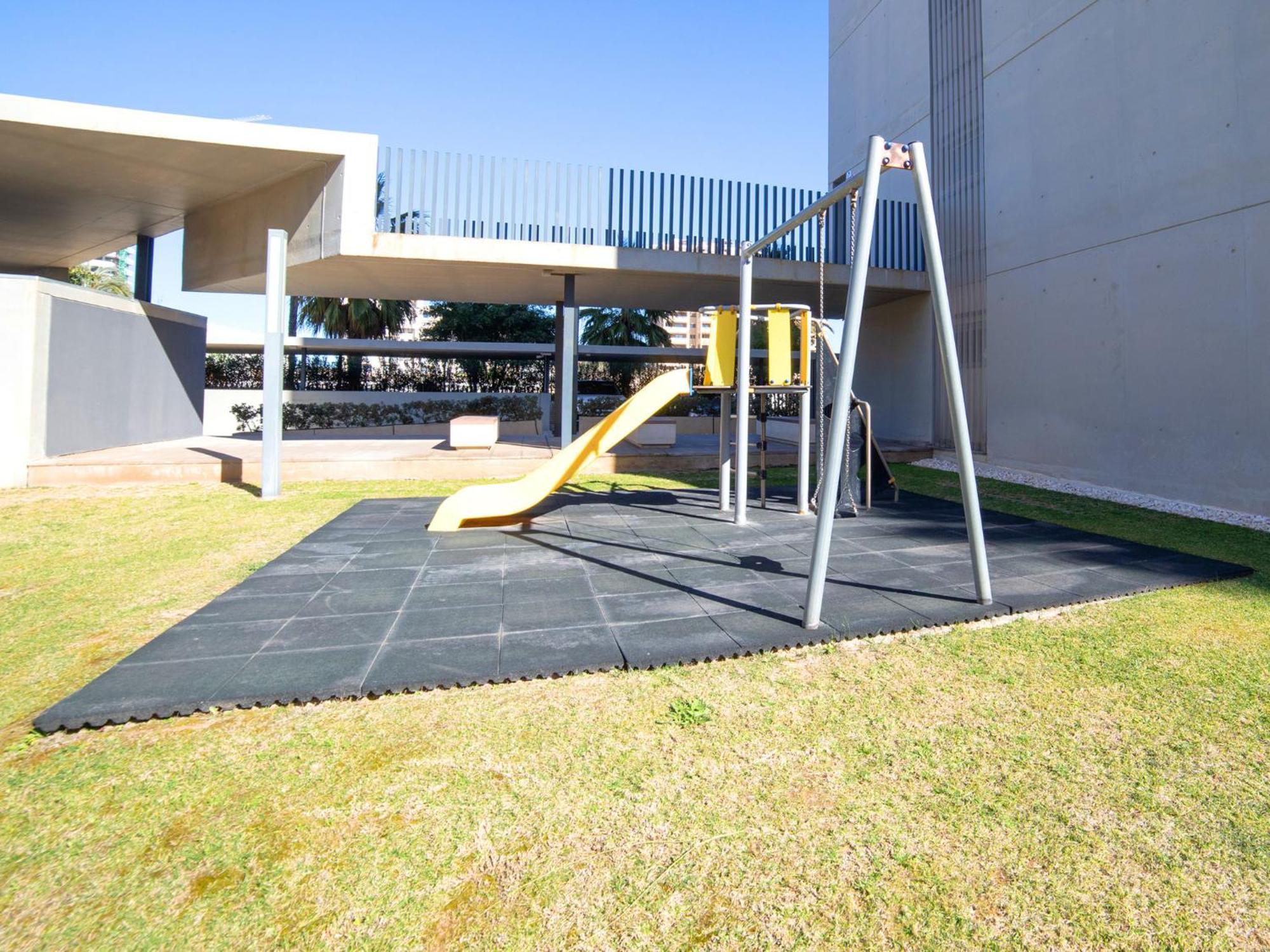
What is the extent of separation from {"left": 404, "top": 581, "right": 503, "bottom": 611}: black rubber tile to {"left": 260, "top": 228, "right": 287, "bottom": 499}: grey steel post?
5.44 m

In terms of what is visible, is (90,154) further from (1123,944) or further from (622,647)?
(1123,944)

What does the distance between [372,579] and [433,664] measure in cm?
192

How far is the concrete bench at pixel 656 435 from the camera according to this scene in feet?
45.3

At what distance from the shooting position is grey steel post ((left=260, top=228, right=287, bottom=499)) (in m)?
8.95

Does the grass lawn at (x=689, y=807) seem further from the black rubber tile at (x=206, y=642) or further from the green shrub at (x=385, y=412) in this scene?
the green shrub at (x=385, y=412)

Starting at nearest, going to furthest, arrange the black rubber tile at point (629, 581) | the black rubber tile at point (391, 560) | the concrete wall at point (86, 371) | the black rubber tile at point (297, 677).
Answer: the black rubber tile at point (297, 677) < the black rubber tile at point (629, 581) < the black rubber tile at point (391, 560) < the concrete wall at point (86, 371)

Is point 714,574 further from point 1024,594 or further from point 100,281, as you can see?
point 100,281

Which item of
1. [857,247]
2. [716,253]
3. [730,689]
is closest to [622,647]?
[730,689]

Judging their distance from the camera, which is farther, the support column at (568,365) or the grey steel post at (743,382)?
the support column at (568,365)

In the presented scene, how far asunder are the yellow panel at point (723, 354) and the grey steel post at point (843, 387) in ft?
11.3

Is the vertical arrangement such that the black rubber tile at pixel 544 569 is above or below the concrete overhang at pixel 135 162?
below

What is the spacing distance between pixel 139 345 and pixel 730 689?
45.6 ft

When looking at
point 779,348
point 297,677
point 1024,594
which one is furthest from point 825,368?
point 297,677

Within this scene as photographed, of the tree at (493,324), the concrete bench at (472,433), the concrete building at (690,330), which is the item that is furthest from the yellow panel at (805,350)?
the concrete building at (690,330)
